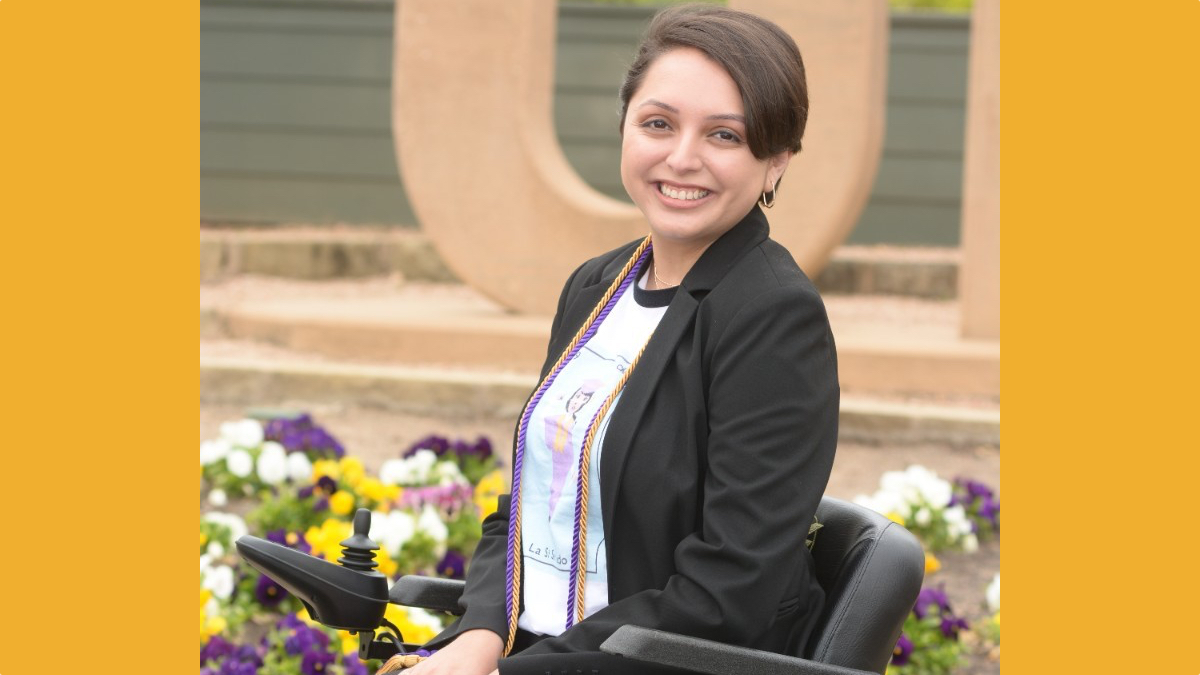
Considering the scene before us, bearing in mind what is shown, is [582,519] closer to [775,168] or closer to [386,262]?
[775,168]

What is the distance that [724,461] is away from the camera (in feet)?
6.24

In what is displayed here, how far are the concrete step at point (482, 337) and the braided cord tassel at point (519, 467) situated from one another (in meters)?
4.41

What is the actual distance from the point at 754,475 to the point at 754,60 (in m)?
0.59

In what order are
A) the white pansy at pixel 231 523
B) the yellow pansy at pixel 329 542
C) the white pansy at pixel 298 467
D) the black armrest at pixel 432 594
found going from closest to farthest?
the black armrest at pixel 432 594, the yellow pansy at pixel 329 542, the white pansy at pixel 231 523, the white pansy at pixel 298 467

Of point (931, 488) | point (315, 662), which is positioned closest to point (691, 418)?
point (315, 662)

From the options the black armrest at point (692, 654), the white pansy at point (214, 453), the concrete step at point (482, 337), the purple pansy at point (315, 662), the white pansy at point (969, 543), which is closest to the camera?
the black armrest at point (692, 654)

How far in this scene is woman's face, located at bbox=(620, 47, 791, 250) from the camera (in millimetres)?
1983

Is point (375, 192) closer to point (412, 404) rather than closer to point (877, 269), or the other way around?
point (877, 269)

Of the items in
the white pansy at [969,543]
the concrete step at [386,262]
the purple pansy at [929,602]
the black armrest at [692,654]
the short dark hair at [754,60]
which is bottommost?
the white pansy at [969,543]

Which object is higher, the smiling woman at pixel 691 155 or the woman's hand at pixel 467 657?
the smiling woman at pixel 691 155

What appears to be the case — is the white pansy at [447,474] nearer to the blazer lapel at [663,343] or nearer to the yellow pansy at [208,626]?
the yellow pansy at [208,626]

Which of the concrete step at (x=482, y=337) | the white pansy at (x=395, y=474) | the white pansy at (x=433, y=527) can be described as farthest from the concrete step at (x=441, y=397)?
the white pansy at (x=433, y=527)

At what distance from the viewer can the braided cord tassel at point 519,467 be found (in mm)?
2150

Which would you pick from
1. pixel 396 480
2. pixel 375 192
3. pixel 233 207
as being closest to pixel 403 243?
pixel 375 192
